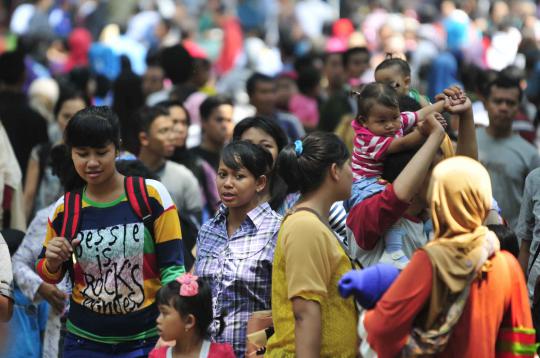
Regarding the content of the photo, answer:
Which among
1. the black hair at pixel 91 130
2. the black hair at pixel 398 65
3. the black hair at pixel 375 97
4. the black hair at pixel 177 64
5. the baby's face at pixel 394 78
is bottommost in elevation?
the black hair at pixel 91 130

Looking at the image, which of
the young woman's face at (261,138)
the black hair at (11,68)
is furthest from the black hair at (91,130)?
the black hair at (11,68)

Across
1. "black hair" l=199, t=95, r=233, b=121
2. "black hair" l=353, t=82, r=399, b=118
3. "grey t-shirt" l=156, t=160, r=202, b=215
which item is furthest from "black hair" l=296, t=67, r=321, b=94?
"black hair" l=353, t=82, r=399, b=118

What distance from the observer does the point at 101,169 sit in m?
5.89

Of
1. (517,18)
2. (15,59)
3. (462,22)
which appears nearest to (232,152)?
(15,59)

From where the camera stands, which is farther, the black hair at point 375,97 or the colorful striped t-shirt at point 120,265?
the black hair at point 375,97

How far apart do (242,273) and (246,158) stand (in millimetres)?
644

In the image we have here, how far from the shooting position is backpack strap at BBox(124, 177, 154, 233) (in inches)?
234

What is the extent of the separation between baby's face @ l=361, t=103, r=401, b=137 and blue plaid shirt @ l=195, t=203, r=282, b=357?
2.34ft

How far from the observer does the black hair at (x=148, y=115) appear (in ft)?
29.8

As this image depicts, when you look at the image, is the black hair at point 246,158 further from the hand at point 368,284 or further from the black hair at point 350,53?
the black hair at point 350,53

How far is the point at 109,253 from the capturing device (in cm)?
591

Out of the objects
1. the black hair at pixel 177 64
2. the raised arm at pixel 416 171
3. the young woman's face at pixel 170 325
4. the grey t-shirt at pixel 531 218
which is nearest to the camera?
the raised arm at pixel 416 171

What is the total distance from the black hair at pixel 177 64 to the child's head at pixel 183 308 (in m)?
7.10

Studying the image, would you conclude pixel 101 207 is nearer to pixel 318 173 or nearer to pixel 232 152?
pixel 232 152
